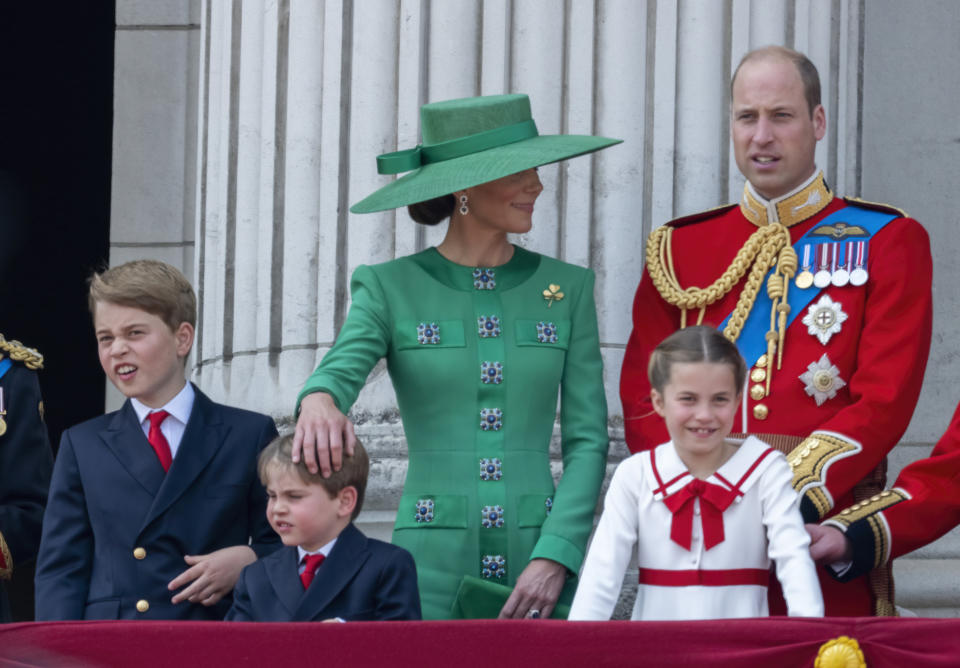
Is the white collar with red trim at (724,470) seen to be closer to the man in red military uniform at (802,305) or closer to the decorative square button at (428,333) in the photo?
the man in red military uniform at (802,305)

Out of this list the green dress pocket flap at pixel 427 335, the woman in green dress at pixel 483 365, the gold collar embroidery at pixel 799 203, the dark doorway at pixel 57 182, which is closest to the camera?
the woman in green dress at pixel 483 365

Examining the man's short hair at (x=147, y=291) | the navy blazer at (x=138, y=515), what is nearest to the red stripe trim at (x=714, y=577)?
the navy blazer at (x=138, y=515)

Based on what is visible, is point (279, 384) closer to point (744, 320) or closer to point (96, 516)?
point (96, 516)

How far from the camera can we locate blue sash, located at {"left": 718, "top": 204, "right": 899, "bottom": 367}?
3.71 metres

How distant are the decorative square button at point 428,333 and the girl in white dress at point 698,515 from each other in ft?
1.91

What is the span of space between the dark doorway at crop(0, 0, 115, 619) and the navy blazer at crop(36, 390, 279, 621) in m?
3.24

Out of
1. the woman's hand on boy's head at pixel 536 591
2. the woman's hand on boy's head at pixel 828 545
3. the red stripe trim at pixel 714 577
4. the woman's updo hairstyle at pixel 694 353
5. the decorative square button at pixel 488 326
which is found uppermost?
the decorative square button at pixel 488 326

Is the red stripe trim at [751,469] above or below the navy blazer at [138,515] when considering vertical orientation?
above

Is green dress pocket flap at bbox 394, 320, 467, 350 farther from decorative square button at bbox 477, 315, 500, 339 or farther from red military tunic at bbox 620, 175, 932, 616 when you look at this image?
red military tunic at bbox 620, 175, 932, 616

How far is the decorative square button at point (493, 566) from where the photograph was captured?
3.57 m

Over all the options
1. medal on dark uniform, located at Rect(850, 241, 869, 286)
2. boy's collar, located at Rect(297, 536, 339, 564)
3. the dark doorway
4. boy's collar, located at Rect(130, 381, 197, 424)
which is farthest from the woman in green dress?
the dark doorway

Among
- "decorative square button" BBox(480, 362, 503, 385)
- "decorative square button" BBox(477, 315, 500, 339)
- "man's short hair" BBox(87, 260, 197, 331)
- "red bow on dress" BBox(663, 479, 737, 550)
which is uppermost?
"man's short hair" BBox(87, 260, 197, 331)

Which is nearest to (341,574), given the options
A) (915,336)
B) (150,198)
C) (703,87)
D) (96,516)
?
(96,516)

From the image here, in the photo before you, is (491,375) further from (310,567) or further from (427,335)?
(310,567)
